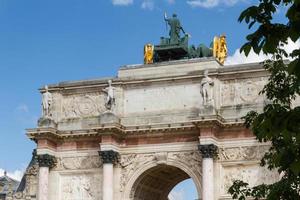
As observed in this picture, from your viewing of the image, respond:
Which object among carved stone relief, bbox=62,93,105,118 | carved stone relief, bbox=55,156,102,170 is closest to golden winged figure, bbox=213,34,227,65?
carved stone relief, bbox=62,93,105,118

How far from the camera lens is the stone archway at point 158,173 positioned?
28.9m

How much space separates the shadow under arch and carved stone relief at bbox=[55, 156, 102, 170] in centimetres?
187

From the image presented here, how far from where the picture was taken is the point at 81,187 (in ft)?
100.0

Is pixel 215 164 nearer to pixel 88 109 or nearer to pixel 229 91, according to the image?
pixel 229 91

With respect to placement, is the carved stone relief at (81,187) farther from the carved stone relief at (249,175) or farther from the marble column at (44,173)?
the carved stone relief at (249,175)

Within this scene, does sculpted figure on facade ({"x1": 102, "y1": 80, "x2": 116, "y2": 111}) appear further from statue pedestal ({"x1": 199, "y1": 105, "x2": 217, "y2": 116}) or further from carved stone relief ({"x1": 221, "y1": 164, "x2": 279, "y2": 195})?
carved stone relief ({"x1": 221, "y1": 164, "x2": 279, "y2": 195})

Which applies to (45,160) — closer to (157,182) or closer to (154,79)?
(157,182)

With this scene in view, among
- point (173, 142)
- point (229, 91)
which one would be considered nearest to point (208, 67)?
point (229, 91)

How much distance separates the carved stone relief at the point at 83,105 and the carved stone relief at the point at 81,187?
9.56ft

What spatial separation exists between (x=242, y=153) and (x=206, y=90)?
311cm

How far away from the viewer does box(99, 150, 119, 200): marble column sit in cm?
2898

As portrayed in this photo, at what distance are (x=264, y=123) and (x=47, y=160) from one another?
24827mm

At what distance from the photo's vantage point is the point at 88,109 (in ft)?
103

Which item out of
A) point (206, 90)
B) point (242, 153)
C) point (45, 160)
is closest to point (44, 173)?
point (45, 160)
